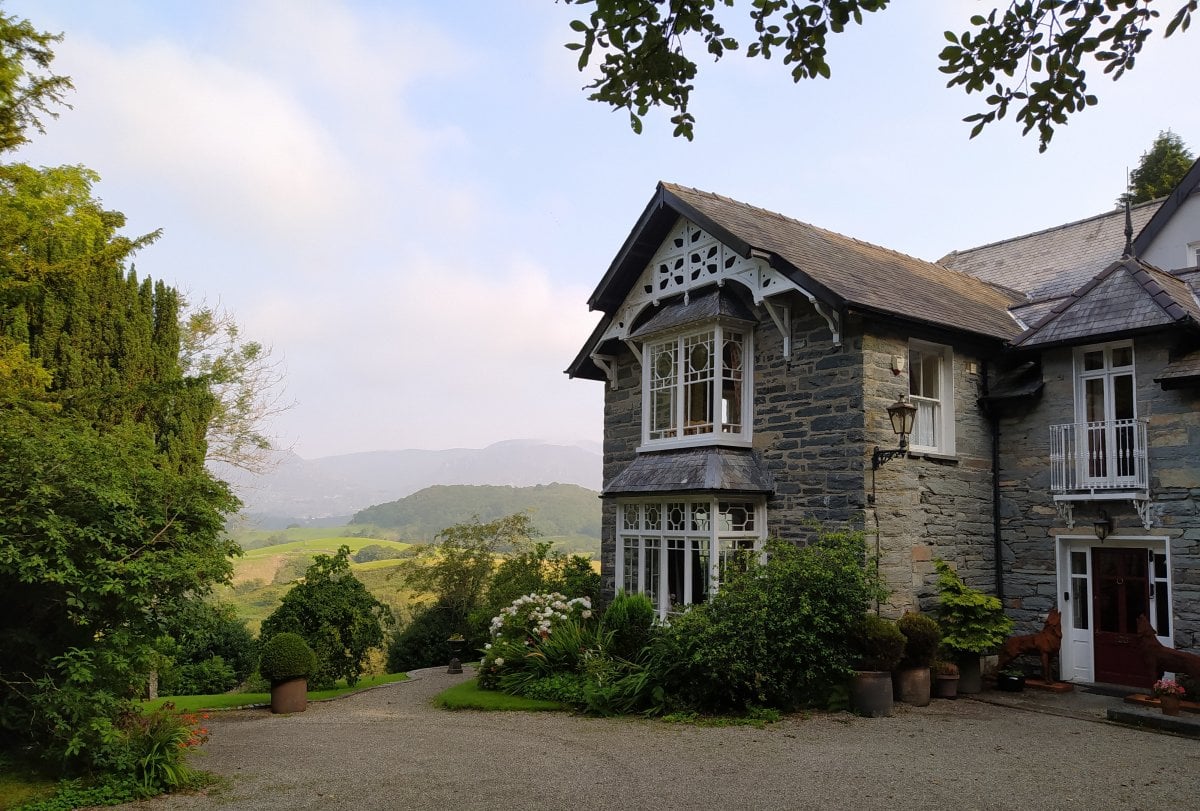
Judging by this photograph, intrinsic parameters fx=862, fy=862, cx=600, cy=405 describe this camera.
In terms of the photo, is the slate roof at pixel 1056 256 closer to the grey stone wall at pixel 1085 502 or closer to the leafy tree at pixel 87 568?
the grey stone wall at pixel 1085 502

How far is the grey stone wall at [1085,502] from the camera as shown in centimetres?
1162

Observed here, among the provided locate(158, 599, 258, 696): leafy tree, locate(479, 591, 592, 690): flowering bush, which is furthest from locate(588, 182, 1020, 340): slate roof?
locate(158, 599, 258, 696): leafy tree

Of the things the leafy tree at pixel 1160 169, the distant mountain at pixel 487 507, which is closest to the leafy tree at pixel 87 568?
the leafy tree at pixel 1160 169

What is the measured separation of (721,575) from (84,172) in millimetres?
13053

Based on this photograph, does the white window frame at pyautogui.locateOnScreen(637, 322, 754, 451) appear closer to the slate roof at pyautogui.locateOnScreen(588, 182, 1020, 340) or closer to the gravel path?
the slate roof at pyautogui.locateOnScreen(588, 182, 1020, 340)

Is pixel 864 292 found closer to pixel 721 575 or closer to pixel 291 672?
pixel 721 575

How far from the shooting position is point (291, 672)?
12141 millimetres

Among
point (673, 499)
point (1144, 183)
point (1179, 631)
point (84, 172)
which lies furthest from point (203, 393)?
point (1144, 183)

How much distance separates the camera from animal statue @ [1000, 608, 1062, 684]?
12539 mm

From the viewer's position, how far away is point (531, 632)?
13883 mm

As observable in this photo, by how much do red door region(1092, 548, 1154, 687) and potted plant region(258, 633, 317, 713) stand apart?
11566mm

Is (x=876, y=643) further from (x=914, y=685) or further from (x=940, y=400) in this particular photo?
(x=940, y=400)

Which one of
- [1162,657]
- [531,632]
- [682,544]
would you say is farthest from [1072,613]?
[531,632]

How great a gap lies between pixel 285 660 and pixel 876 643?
26.5 feet
